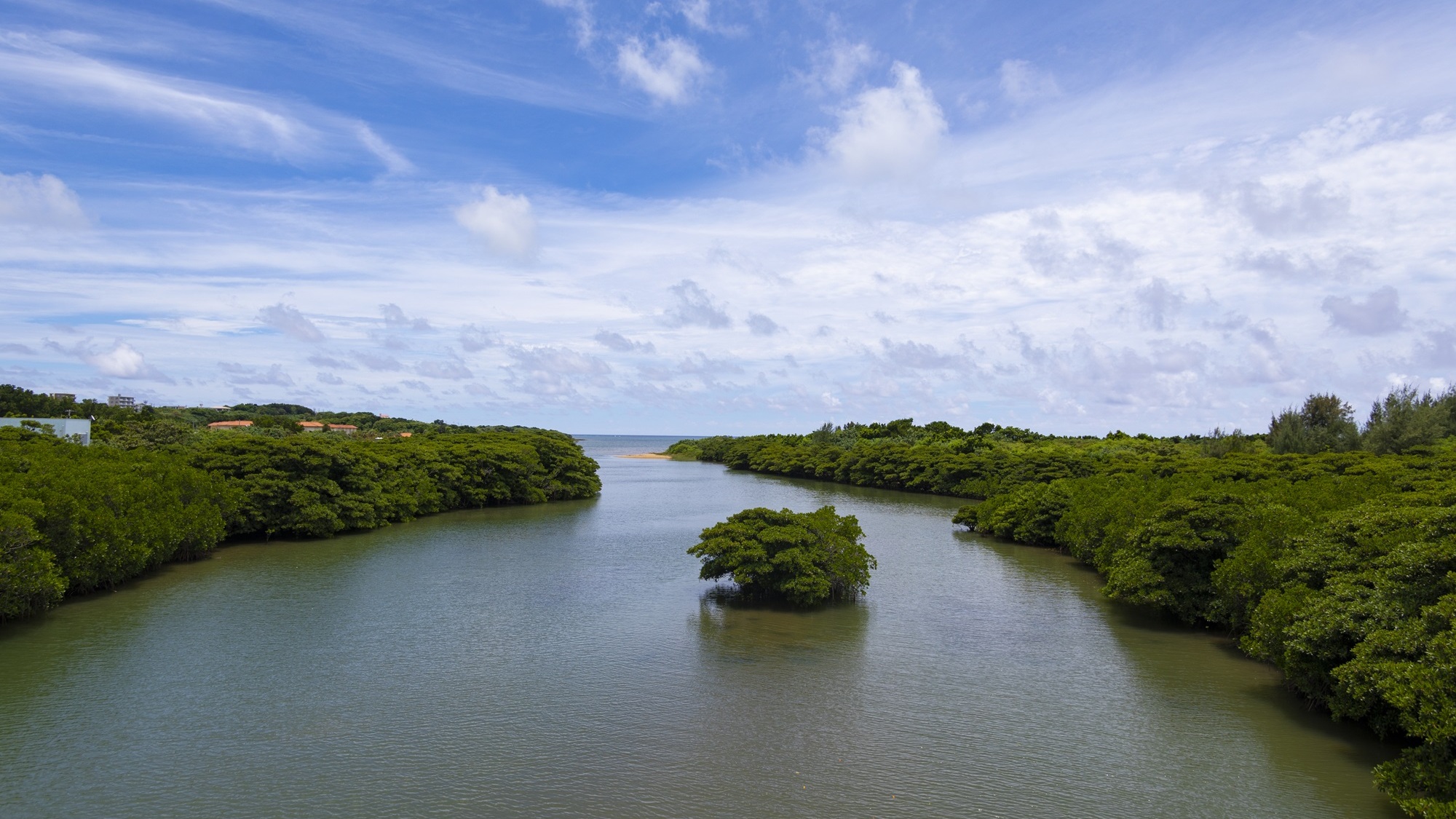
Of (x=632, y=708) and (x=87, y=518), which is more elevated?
(x=87, y=518)

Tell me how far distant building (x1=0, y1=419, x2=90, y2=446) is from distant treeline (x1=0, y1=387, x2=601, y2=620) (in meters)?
1.41

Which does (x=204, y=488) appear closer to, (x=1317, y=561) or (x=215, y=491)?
(x=215, y=491)

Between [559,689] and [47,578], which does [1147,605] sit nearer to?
[559,689]

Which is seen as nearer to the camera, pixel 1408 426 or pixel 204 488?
pixel 204 488

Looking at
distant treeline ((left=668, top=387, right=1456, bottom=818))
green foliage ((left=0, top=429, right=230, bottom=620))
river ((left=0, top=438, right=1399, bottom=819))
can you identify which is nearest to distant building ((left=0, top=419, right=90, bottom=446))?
green foliage ((left=0, top=429, right=230, bottom=620))

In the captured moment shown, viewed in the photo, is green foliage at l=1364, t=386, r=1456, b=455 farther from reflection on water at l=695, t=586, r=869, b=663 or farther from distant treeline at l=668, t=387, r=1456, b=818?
reflection on water at l=695, t=586, r=869, b=663

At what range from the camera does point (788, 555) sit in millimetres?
24172

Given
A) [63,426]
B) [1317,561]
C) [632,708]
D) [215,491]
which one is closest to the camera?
[632,708]

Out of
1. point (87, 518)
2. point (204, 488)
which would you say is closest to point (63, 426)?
point (204, 488)

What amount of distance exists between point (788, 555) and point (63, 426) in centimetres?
4514

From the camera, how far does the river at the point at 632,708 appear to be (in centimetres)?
1263

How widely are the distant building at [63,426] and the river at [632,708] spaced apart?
2189 cm

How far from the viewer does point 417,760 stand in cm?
1372

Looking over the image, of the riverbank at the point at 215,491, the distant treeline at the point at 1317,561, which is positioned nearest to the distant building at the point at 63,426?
the riverbank at the point at 215,491
